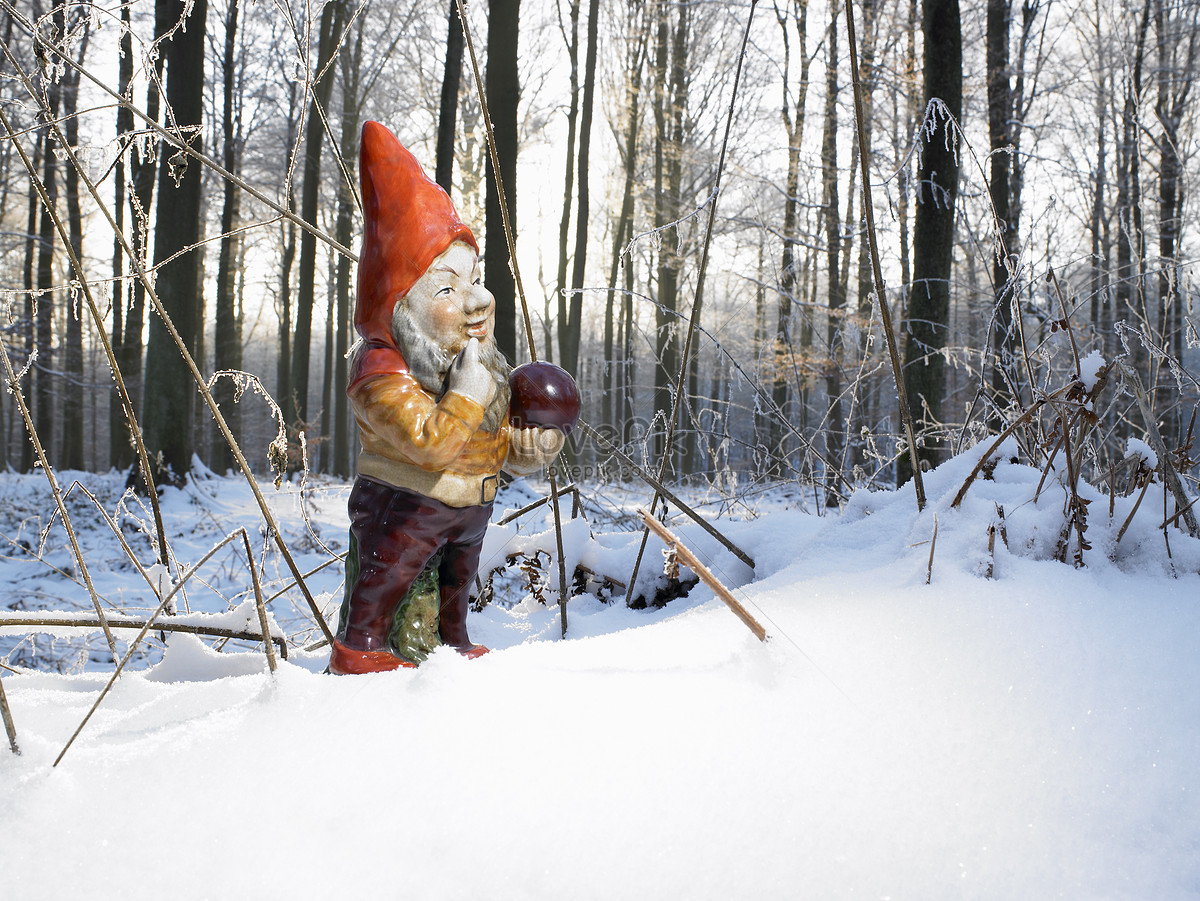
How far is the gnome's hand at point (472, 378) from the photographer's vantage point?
133 cm

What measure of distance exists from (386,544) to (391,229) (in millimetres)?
585

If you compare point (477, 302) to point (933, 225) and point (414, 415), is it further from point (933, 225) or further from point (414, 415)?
point (933, 225)

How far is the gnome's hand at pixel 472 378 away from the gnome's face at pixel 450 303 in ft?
0.10

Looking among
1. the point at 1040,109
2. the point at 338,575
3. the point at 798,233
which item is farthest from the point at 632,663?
the point at 1040,109

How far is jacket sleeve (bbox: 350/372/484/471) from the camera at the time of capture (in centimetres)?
126

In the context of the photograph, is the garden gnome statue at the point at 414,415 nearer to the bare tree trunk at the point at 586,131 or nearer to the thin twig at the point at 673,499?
the thin twig at the point at 673,499

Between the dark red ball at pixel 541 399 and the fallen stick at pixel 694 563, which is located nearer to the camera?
the fallen stick at pixel 694 563

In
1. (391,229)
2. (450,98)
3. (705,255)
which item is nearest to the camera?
(391,229)

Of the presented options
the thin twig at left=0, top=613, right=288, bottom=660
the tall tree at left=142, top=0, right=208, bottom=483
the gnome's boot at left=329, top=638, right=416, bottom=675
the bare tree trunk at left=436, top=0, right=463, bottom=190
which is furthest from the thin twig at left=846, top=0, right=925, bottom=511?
the bare tree trunk at left=436, top=0, right=463, bottom=190

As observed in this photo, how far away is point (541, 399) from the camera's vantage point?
56.7 inches

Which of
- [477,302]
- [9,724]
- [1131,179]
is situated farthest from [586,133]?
[9,724]

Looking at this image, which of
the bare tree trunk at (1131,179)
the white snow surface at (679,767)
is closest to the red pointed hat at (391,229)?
the white snow surface at (679,767)

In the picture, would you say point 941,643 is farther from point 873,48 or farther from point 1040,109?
point 1040,109

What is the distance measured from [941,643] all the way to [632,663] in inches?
18.0
